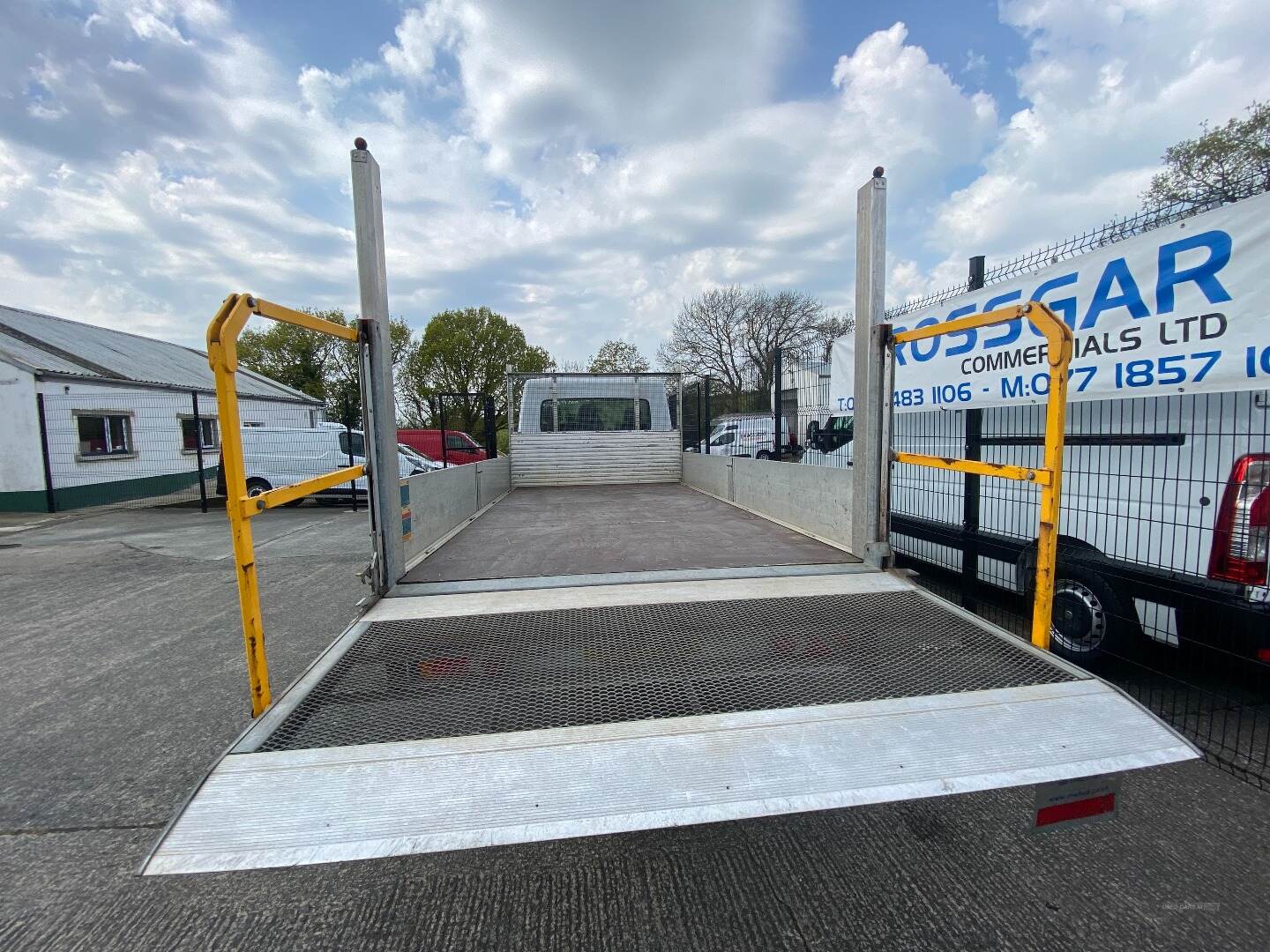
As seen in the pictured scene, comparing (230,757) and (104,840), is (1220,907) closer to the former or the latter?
(230,757)

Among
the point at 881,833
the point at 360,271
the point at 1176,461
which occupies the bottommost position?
the point at 881,833

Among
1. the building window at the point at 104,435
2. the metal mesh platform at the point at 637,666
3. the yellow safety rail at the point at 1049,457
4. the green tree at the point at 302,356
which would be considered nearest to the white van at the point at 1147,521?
the yellow safety rail at the point at 1049,457

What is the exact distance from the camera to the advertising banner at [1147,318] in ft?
8.71

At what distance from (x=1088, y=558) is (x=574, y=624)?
9.59 feet

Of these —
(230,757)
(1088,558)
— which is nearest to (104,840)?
(230,757)

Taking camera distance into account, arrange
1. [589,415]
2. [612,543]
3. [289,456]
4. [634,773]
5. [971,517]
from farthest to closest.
A: [289,456]
[589,415]
[612,543]
[971,517]
[634,773]

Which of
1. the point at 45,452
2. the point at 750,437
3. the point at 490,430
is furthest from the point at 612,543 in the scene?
the point at 750,437

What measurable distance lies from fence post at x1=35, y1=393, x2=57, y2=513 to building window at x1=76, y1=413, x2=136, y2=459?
852 mm

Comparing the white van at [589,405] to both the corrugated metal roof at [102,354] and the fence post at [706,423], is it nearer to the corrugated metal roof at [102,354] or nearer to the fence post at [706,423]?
the fence post at [706,423]

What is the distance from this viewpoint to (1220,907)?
1.86 m

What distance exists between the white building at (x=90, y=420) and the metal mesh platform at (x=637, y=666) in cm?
1231

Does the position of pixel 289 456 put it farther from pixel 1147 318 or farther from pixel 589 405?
pixel 1147 318

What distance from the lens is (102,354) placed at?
54.0 ft

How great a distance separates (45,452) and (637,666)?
52.2 feet
